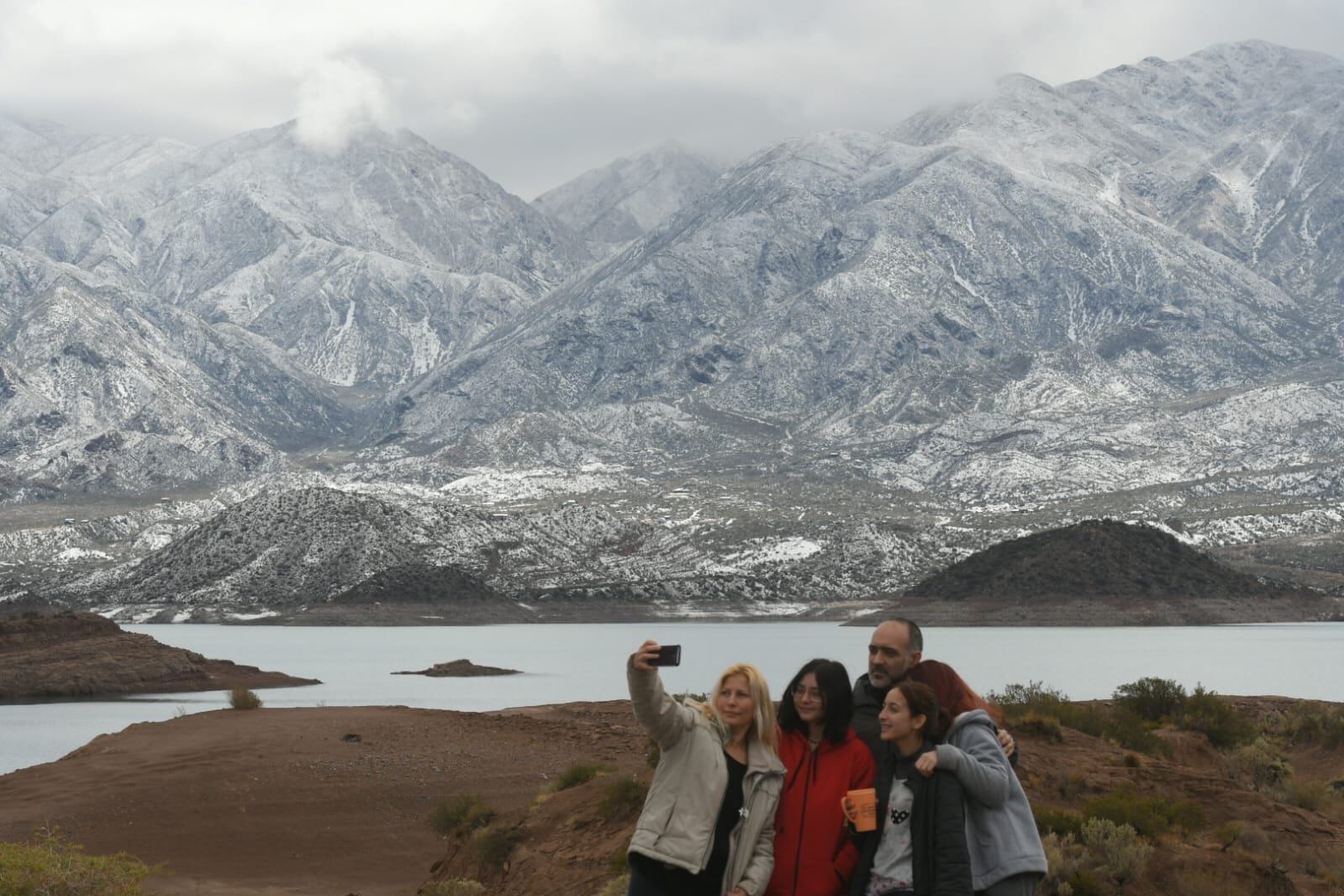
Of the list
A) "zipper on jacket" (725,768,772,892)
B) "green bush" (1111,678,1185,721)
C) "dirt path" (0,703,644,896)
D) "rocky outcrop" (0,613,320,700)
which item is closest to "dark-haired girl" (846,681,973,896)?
"zipper on jacket" (725,768,772,892)

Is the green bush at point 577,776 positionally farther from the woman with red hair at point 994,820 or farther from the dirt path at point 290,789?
the woman with red hair at point 994,820

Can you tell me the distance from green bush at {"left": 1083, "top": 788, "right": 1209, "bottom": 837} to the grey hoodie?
7.82m

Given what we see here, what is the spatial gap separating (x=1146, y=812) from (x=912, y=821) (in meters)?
9.58

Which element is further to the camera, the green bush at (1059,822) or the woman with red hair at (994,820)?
the green bush at (1059,822)

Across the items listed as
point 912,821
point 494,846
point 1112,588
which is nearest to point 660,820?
point 912,821

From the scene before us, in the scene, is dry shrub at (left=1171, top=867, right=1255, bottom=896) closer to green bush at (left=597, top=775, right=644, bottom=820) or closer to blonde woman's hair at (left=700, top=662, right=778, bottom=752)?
green bush at (left=597, top=775, right=644, bottom=820)

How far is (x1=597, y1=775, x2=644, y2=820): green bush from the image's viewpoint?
18.9 meters

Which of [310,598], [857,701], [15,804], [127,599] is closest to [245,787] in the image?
[15,804]

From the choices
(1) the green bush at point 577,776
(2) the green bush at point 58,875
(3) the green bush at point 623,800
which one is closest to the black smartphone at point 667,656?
(2) the green bush at point 58,875

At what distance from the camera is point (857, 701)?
988 cm

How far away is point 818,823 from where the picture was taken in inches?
348

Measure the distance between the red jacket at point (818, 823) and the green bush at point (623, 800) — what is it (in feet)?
32.8

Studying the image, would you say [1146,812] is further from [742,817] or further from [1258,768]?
[742,817]

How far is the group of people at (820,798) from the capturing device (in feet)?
28.1
